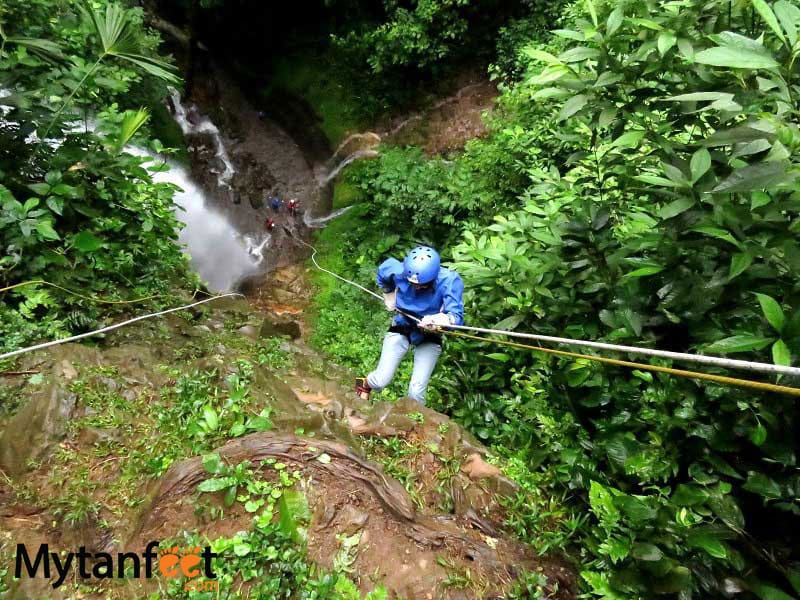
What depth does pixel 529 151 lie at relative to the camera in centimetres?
660

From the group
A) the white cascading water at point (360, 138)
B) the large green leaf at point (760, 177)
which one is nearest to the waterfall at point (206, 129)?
the white cascading water at point (360, 138)

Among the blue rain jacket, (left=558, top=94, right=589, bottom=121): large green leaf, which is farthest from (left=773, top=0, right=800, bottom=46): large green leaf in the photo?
the blue rain jacket

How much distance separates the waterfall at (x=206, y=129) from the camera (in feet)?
37.6

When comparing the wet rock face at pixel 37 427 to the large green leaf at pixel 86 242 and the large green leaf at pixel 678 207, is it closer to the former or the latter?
the large green leaf at pixel 86 242

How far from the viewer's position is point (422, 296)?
4.47 meters

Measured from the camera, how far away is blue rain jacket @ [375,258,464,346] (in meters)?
4.27

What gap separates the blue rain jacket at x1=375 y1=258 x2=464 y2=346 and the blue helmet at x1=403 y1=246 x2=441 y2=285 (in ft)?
Result: 0.62

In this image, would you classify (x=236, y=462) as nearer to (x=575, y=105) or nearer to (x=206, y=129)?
(x=575, y=105)

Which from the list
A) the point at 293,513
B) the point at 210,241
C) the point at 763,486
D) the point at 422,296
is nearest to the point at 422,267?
the point at 422,296

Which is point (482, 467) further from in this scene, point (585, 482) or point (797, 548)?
point (797, 548)

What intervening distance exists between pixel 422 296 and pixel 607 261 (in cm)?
180

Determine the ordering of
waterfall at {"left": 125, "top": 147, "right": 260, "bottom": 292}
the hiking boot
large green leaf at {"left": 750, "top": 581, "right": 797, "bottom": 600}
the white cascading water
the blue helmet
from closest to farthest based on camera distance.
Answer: large green leaf at {"left": 750, "top": 581, "right": 797, "bottom": 600}, the blue helmet, the hiking boot, waterfall at {"left": 125, "top": 147, "right": 260, "bottom": 292}, the white cascading water

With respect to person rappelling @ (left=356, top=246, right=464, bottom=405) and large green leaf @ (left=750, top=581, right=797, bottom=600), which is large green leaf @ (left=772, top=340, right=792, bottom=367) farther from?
person rappelling @ (left=356, top=246, right=464, bottom=405)

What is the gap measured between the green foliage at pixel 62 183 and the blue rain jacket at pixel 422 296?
2584 mm
